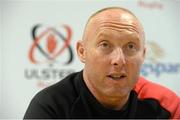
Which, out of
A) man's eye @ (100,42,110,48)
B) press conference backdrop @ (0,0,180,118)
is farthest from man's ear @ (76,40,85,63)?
press conference backdrop @ (0,0,180,118)

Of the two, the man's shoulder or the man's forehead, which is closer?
the man's forehead

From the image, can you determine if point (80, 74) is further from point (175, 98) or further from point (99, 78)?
point (175, 98)

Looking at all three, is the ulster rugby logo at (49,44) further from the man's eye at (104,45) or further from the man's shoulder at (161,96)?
the man's eye at (104,45)

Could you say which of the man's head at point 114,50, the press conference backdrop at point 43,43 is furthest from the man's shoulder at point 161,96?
the press conference backdrop at point 43,43

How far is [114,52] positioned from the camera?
1125mm

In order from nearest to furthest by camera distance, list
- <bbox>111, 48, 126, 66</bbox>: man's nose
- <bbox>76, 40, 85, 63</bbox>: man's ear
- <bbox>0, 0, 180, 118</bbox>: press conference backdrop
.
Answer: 1. <bbox>111, 48, 126, 66</bbox>: man's nose
2. <bbox>76, 40, 85, 63</bbox>: man's ear
3. <bbox>0, 0, 180, 118</bbox>: press conference backdrop

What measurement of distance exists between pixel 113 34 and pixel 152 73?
1.50 m

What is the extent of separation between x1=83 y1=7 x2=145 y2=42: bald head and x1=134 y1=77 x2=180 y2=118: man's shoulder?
0.26 meters

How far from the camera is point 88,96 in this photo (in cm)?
122

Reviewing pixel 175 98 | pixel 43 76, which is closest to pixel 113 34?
pixel 175 98

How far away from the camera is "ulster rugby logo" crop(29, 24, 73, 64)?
2488 millimetres

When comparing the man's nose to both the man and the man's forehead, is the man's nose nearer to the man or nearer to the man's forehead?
the man

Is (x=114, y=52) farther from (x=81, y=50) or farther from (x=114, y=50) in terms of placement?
(x=81, y=50)

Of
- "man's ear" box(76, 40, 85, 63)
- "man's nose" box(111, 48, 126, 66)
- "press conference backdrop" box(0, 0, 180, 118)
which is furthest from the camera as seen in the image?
"press conference backdrop" box(0, 0, 180, 118)
